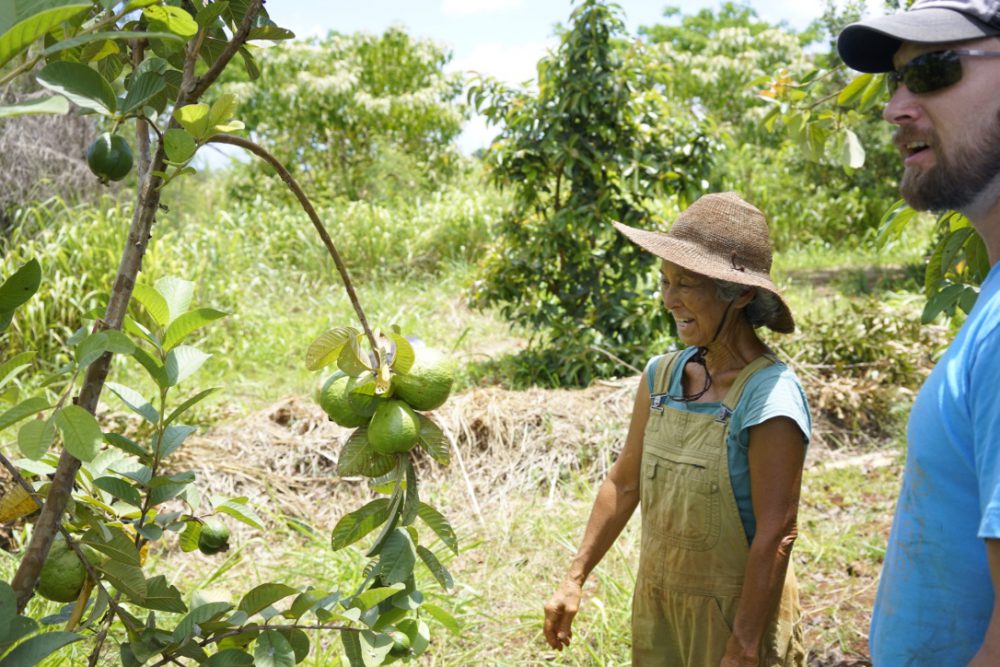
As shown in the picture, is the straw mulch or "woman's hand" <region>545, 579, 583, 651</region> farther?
the straw mulch

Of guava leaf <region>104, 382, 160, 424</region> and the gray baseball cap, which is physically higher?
the gray baseball cap

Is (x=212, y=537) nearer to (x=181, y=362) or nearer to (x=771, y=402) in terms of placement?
(x=181, y=362)

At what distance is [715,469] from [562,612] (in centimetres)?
48

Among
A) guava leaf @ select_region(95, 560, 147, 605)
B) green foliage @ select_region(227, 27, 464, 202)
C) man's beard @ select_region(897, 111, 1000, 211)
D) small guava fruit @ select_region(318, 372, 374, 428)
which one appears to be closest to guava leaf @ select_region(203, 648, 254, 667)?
guava leaf @ select_region(95, 560, 147, 605)

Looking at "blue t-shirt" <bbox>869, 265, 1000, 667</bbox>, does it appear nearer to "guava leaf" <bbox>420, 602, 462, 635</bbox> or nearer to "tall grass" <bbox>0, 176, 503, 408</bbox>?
"guava leaf" <bbox>420, 602, 462, 635</bbox>

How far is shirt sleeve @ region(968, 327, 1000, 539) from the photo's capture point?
0.91m

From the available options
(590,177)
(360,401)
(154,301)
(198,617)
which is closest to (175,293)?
(154,301)

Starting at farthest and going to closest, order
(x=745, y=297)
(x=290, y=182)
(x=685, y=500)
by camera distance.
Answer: (x=745, y=297) → (x=685, y=500) → (x=290, y=182)

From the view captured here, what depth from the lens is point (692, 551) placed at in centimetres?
175

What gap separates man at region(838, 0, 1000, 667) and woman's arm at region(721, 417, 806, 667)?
1.27ft

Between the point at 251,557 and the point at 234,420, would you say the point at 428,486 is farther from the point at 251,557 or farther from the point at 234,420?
the point at 234,420

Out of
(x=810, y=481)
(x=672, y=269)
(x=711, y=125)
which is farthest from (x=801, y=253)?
(x=672, y=269)

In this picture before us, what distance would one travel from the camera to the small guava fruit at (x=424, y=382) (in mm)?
1143

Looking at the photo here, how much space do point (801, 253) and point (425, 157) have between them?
540 cm
